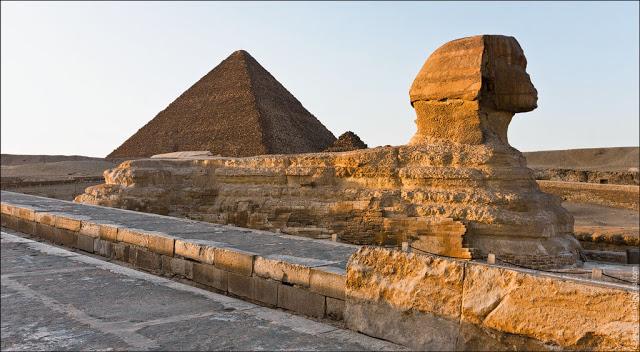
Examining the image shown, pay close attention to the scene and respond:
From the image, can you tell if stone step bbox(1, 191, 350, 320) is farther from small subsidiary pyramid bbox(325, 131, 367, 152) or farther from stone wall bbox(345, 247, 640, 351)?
small subsidiary pyramid bbox(325, 131, 367, 152)

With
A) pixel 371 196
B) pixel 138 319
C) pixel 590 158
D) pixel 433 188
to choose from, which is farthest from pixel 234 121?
pixel 138 319

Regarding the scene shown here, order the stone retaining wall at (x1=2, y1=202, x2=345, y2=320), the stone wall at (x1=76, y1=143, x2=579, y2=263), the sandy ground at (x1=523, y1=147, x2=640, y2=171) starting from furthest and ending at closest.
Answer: the sandy ground at (x1=523, y1=147, x2=640, y2=171) < the stone wall at (x1=76, y1=143, x2=579, y2=263) < the stone retaining wall at (x1=2, y1=202, x2=345, y2=320)

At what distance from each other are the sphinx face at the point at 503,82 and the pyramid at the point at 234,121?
1817 centimetres

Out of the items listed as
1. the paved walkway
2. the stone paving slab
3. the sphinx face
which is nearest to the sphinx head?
the sphinx face

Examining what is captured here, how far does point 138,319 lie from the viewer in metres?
2.71

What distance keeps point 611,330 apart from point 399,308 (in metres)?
0.89

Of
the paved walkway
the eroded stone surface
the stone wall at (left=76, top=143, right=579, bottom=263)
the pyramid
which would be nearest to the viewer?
the eroded stone surface

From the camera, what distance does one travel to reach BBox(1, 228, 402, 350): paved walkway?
91.4 inches

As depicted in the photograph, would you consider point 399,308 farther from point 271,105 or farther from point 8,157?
point 8,157

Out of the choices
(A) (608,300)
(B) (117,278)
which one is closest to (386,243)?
(B) (117,278)

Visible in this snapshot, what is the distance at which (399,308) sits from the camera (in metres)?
2.32

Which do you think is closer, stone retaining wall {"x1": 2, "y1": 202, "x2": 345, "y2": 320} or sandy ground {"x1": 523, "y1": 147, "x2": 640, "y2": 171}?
stone retaining wall {"x1": 2, "y1": 202, "x2": 345, "y2": 320}

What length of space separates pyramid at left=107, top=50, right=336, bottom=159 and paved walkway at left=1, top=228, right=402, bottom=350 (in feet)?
72.6

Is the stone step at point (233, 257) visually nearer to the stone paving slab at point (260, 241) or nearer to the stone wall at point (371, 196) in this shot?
the stone paving slab at point (260, 241)
